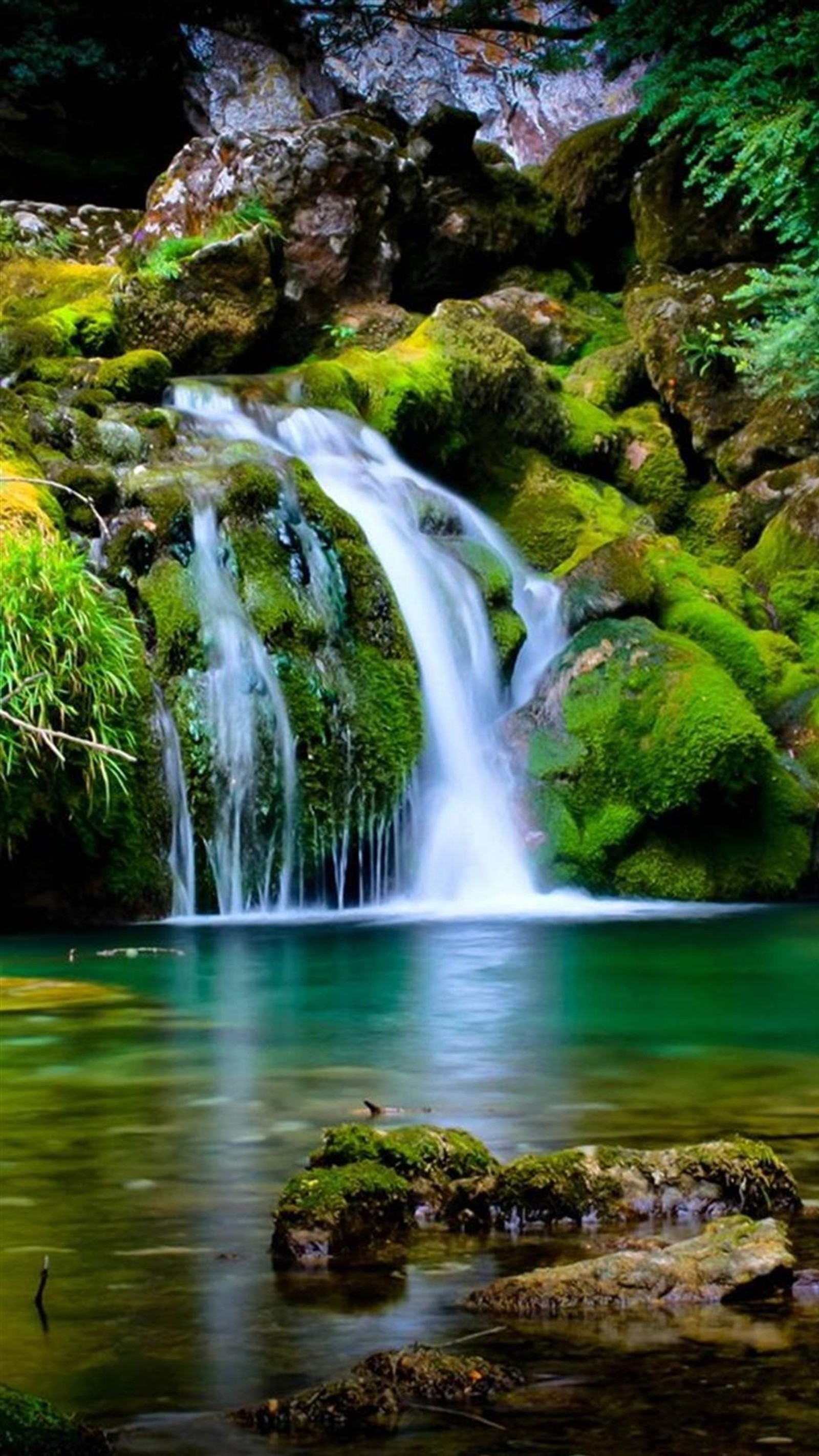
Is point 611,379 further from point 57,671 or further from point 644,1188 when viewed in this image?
point 644,1188

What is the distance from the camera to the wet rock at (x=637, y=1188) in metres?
3.96

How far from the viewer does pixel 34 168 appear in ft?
81.4

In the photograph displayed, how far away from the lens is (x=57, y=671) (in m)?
10.8

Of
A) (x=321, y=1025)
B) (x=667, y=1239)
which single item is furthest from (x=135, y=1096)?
(x=667, y=1239)

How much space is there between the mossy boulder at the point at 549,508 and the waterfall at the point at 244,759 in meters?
4.57

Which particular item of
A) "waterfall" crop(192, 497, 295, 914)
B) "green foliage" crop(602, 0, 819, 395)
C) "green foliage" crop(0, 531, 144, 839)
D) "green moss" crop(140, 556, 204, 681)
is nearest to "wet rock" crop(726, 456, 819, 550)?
"green foliage" crop(602, 0, 819, 395)

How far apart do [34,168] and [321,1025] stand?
2006 cm

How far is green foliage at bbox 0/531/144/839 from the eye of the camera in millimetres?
10672

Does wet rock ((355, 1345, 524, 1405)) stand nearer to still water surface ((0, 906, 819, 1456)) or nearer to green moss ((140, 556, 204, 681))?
still water surface ((0, 906, 819, 1456))

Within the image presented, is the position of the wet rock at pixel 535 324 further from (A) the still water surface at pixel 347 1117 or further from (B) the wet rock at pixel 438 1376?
(B) the wet rock at pixel 438 1376

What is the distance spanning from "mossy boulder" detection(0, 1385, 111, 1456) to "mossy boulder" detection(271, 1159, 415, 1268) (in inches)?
43.0

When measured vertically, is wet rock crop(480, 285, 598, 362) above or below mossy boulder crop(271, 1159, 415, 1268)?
above

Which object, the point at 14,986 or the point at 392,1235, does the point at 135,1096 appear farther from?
the point at 14,986

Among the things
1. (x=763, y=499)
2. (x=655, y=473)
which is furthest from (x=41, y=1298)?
(x=655, y=473)
